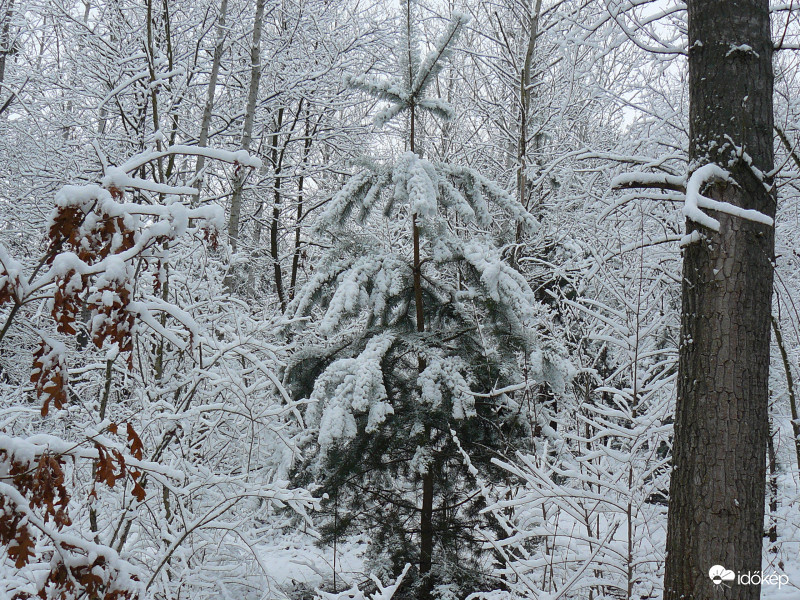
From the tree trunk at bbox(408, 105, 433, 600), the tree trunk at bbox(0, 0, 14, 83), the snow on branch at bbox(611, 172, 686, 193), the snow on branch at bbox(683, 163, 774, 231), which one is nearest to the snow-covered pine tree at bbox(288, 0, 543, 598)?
the tree trunk at bbox(408, 105, 433, 600)

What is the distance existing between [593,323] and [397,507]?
10.3ft

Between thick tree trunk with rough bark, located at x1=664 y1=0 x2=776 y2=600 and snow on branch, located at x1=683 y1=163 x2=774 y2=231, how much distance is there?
0.18ft

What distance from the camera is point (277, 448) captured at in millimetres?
5000

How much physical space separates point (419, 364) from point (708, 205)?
3.05 m

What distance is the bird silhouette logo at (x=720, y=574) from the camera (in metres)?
2.52

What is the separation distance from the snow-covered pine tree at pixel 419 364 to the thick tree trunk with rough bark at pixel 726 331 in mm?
1914

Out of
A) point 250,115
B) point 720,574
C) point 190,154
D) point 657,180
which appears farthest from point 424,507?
point 250,115

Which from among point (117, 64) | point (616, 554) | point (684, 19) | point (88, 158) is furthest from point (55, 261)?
point (88, 158)

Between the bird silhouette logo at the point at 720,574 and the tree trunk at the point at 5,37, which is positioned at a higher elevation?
the tree trunk at the point at 5,37

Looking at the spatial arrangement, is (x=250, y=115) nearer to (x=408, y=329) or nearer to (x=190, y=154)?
(x=408, y=329)

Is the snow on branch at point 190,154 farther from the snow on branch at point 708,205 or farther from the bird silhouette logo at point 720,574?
the bird silhouette logo at point 720,574

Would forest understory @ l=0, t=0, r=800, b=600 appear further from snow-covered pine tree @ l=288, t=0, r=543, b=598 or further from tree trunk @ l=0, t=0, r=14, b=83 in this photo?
tree trunk @ l=0, t=0, r=14, b=83

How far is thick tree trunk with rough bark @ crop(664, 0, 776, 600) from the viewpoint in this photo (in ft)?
8.47

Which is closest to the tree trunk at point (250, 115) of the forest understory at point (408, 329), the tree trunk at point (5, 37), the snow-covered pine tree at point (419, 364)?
the forest understory at point (408, 329)
